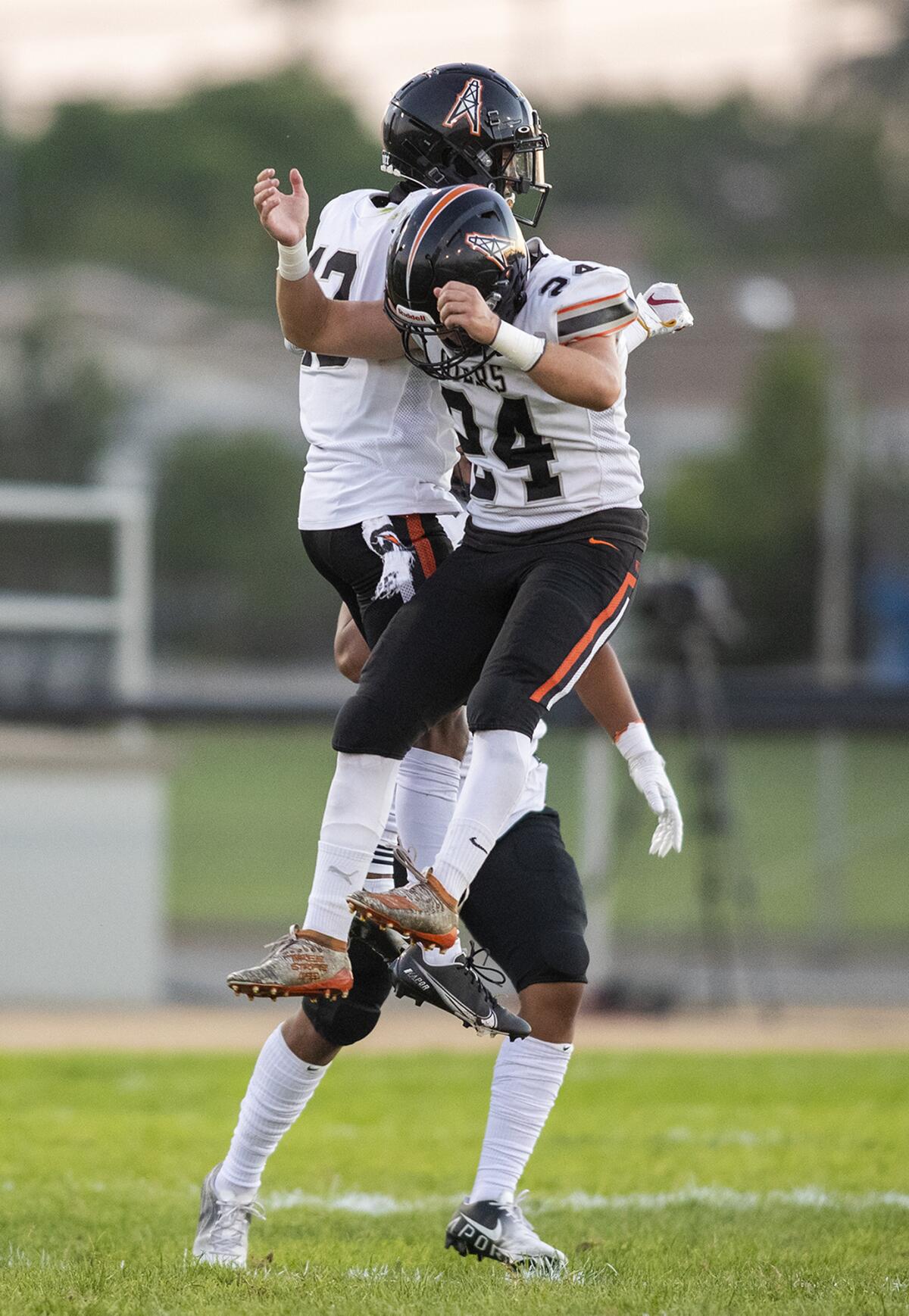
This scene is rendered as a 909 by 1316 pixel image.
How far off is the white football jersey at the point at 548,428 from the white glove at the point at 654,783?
611mm

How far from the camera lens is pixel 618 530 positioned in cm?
404

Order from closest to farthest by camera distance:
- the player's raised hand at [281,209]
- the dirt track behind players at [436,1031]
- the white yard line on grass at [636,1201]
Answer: the player's raised hand at [281,209]
the white yard line on grass at [636,1201]
the dirt track behind players at [436,1031]

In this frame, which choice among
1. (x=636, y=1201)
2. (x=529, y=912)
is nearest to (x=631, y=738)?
(x=529, y=912)

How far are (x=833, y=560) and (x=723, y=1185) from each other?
10187 mm

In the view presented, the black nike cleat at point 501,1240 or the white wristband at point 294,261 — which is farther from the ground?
the white wristband at point 294,261

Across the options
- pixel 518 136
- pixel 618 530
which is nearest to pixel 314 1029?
pixel 618 530

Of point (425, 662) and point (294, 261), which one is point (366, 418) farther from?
point (425, 662)

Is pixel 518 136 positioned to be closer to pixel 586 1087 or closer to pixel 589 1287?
pixel 589 1287

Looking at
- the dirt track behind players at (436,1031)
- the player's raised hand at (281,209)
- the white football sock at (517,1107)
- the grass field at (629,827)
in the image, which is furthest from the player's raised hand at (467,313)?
the grass field at (629,827)

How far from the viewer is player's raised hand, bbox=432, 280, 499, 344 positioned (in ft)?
12.1

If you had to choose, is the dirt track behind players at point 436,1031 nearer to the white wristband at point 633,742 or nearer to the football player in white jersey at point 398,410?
the white wristband at point 633,742

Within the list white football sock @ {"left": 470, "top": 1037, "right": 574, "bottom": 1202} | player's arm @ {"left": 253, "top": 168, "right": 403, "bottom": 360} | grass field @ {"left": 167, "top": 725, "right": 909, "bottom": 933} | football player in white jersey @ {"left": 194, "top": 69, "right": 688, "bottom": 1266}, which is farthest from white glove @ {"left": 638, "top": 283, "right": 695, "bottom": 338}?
grass field @ {"left": 167, "top": 725, "right": 909, "bottom": 933}

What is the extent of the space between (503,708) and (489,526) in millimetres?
466

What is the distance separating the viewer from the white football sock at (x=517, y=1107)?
427cm
